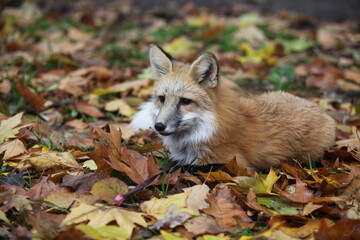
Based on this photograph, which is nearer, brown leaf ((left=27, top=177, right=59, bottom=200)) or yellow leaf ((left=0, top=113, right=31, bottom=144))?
brown leaf ((left=27, top=177, right=59, bottom=200))

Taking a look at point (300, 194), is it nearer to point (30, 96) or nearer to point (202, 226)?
point (202, 226)

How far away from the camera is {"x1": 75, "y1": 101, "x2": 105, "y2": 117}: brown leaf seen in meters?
5.03

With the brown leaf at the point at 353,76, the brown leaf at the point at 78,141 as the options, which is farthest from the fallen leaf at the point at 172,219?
the brown leaf at the point at 353,76

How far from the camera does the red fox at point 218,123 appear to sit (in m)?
3.76

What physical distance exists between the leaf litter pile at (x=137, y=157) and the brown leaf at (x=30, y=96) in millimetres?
14

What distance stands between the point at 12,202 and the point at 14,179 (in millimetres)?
450

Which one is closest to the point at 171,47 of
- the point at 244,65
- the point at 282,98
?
the point at 244,65

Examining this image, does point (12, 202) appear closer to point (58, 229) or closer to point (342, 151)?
point (58, 229)

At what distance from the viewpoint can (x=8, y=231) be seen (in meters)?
2.66

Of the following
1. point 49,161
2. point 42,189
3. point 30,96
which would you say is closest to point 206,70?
point 49,161

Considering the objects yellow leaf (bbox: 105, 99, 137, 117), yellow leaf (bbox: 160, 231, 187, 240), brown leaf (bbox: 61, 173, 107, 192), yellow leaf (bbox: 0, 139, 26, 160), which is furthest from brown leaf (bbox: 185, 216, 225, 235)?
yellow leaf (bbox: 105, 99, 137, 117)

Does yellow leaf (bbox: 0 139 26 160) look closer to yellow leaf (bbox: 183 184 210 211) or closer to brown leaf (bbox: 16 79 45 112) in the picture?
brown leaf (bbox: 16 79 45 112)

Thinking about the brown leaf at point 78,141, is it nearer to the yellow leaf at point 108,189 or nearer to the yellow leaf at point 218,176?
the yellow leaf at point 108,189

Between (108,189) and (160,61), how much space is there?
1.72 meters
